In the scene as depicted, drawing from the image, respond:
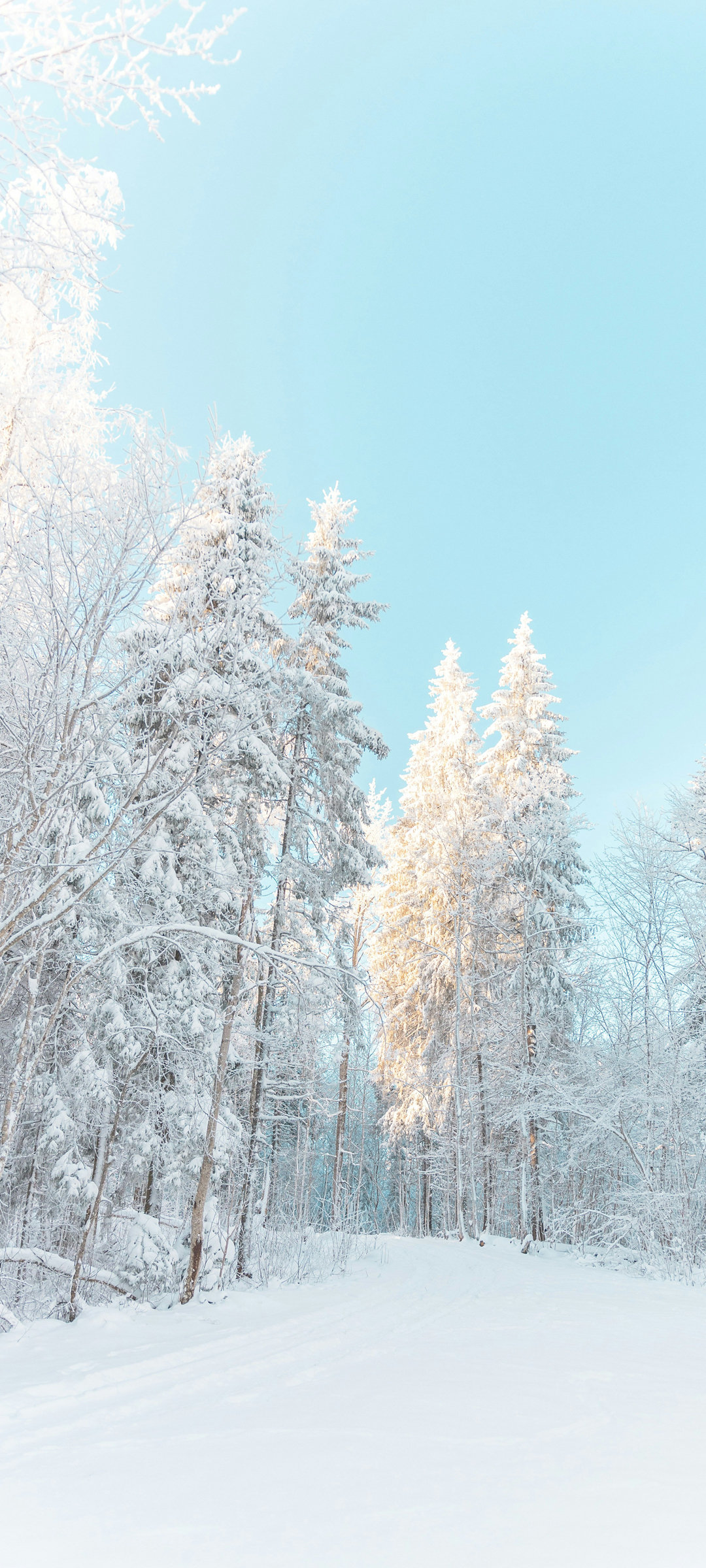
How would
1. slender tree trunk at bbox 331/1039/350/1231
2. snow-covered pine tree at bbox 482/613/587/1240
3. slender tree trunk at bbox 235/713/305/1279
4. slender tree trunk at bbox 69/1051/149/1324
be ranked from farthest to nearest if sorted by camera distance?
snow-covered pine tree at bbox 482/613/587/1240, slender tree trunk at bbox 331/1039/350/1231, slender tree trunk at bbox 235/713/305/1279, slender tree trunk at bbox 69/1051/149/1324

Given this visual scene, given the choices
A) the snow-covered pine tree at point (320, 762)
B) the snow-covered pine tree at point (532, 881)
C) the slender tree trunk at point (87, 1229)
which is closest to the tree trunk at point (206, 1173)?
the slender tree trunk at point (87, 1229)

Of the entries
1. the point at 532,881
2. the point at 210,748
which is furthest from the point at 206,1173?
the point at 532,881

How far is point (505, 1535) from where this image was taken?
2131 mm

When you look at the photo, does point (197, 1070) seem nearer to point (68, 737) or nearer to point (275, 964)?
point (275, 964)

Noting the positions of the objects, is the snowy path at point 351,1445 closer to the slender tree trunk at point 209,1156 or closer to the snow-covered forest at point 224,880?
the slender tree trunk at point 209,1156

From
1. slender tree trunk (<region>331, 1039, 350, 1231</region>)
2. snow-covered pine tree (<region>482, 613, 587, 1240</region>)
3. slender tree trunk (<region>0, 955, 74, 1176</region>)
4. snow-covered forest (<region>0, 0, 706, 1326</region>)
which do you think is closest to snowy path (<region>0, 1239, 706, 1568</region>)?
slender tree trunk (<region>0, 955, 74, 1176</region>)

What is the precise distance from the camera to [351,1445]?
9.74 ft

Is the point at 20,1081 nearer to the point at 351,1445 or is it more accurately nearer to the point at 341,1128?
the point at 351,1445

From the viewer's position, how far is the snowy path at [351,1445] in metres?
2.11

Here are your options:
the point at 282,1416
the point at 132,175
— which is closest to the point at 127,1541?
the point at 282,1416

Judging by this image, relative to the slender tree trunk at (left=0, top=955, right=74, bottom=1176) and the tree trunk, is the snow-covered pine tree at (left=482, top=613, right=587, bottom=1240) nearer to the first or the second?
the tree trunk

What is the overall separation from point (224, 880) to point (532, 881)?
10.4m

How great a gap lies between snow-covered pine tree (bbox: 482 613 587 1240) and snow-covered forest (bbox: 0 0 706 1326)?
112 mm

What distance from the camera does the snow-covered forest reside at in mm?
4934
